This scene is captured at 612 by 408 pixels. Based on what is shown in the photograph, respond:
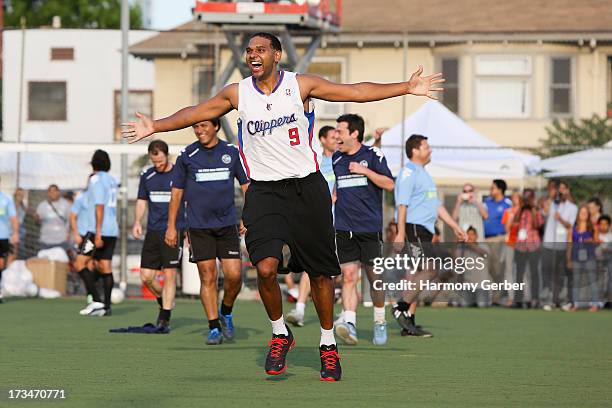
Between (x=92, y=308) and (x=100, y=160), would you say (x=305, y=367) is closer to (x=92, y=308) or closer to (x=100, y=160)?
(x=100, y=160)

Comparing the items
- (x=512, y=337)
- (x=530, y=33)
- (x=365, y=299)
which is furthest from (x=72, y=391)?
(x=530, y=33)

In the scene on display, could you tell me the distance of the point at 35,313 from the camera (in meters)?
17.3

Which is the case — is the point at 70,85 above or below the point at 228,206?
above

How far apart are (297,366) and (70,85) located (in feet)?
107

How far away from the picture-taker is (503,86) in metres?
30.2

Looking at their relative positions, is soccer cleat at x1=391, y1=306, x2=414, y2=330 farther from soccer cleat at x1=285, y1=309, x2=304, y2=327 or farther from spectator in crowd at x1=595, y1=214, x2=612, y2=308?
spectator in crowd at x1=595, y1=214, x2=612, y2=308

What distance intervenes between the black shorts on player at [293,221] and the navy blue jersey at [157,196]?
510cm

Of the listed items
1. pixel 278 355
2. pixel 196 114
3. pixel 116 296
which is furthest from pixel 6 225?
pixel 278 355

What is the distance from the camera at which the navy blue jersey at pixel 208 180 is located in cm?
1252

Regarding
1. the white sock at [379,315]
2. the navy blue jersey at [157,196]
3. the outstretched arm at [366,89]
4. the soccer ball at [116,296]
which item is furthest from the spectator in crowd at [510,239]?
the outstretched arm at [366,89]

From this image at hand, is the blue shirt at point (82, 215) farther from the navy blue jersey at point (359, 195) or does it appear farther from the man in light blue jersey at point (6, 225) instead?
the navy blue jersey at point (359, 195)

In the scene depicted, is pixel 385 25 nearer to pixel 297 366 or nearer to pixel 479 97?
pixel 479 97

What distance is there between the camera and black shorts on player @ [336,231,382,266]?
12.8 metres

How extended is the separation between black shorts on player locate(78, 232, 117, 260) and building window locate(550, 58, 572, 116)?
598 inches
